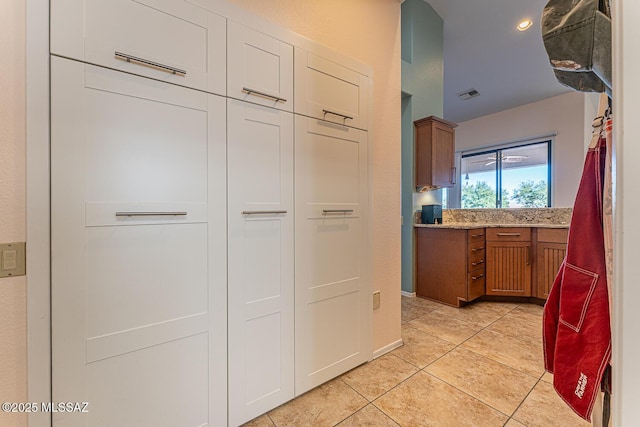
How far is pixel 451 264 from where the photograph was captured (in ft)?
9.93

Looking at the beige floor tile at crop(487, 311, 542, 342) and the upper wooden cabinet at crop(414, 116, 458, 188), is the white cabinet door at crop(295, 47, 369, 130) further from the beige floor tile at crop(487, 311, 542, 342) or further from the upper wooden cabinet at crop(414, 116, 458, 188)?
the beige floor tile at crop(487, 311, 542, 342)

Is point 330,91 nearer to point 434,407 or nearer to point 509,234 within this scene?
point 434,407

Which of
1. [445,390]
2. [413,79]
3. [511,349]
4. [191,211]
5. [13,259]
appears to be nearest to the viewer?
[13,259]

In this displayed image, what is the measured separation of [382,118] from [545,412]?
2.02 metres

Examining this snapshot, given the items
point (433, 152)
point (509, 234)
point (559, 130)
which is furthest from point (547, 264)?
point (559, 130)

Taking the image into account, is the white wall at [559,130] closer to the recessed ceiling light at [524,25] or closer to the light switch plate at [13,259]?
the recessed ceiling light at [524,25]

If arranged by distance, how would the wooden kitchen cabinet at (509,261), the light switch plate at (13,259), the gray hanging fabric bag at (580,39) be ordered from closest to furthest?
the gray hanging fabric bag at (580,39) → the light switch plate at (13,259) → the wooden kitchen cabinet at (509,261)

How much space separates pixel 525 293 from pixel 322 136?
3.14 meters

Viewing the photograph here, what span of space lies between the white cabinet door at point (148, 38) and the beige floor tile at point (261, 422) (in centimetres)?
166

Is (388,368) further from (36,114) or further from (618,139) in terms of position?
(36,114)

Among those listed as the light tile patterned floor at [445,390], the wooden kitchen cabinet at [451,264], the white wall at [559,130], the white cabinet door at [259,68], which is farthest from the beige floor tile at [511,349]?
the white wall at [559,130]

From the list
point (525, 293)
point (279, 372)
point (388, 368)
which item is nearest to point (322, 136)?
point (279, 372)

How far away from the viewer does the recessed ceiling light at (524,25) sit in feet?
10.1

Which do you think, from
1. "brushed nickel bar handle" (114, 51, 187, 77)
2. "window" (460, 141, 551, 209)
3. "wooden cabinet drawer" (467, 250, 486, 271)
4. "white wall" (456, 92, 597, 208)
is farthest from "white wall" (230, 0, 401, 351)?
"window" (460, 141, 551, 209)
